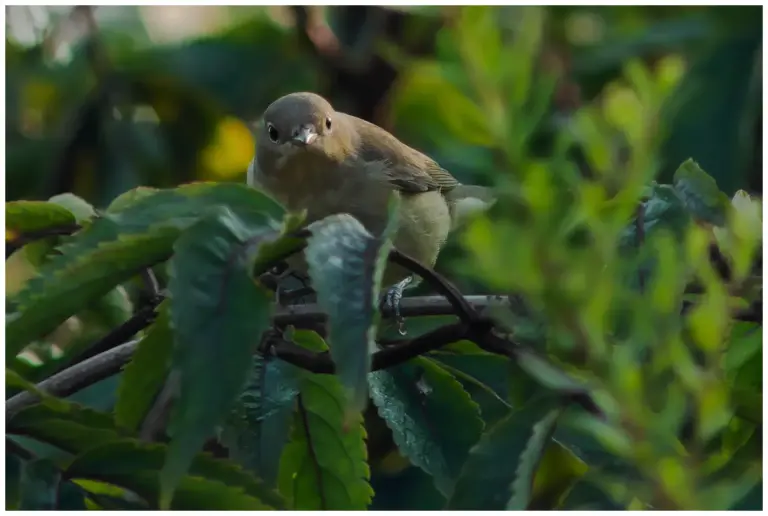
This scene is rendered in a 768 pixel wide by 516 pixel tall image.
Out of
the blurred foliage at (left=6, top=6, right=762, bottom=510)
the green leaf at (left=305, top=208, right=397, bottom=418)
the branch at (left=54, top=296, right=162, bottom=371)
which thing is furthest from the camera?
the branch at (left=54, top=296, right=162, bottom=371)

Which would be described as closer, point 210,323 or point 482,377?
point 210,323

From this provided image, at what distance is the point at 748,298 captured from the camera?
760 millimetres

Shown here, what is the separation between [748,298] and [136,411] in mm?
460

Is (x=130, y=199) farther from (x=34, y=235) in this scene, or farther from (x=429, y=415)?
(x=429, y=415)

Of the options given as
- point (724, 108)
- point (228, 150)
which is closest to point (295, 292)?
point (724, 108)

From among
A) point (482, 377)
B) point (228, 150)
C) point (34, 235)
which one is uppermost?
point (228, 150)

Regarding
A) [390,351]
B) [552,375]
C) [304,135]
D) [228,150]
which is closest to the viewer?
[552,375]

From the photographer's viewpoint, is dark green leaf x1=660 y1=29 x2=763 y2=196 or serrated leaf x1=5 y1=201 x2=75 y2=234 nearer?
serrated leaf x1=5 y1=201 x2=75 y2=234

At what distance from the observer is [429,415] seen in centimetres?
84

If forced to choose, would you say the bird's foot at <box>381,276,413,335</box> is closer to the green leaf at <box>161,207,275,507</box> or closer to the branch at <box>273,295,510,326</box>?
the branch at <box>273,295,510,326</box>

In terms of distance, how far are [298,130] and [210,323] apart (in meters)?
0.71

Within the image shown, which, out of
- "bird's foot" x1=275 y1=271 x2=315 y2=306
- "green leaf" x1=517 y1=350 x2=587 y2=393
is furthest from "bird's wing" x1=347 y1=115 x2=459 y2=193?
"green leaf" x1=517 y1=350 x2=587 y2=393

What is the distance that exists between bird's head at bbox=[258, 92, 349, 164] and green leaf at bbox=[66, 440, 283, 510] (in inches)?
24.9

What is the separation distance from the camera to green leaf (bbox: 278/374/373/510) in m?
0.80
